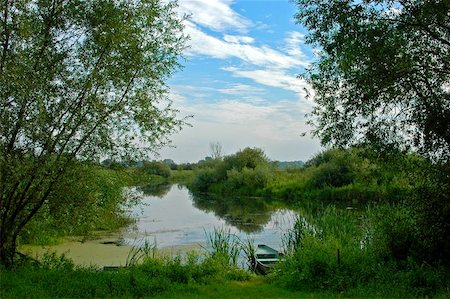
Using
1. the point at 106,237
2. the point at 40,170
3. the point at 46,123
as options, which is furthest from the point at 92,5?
the point at 106,237

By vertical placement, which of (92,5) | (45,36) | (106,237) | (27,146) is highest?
(92,5)

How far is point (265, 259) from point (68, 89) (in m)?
7.86

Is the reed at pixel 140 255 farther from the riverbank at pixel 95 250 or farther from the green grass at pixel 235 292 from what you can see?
the green grass at pixel 235 292

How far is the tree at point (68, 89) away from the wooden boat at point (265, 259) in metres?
4.93

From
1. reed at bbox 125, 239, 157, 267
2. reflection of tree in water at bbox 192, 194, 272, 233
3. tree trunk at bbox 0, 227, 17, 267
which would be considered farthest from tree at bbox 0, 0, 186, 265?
reflection of tree in water at bbox 192, 194, 272, 233

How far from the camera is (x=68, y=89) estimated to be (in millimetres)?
9961

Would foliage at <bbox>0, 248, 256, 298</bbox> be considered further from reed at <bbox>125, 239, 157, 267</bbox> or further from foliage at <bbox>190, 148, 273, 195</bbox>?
foliage at <bbox>190, 148, 273, 195</bbox>

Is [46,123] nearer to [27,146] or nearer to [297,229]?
[27,146]

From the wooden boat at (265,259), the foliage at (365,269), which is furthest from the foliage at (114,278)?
the wooden boat at (265,259)

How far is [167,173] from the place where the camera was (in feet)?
319

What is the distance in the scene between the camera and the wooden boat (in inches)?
507

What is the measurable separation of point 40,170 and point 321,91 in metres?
6.57

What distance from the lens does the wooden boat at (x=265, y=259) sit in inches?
507

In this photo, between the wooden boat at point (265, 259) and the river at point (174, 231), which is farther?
the river at point (174, 231)
